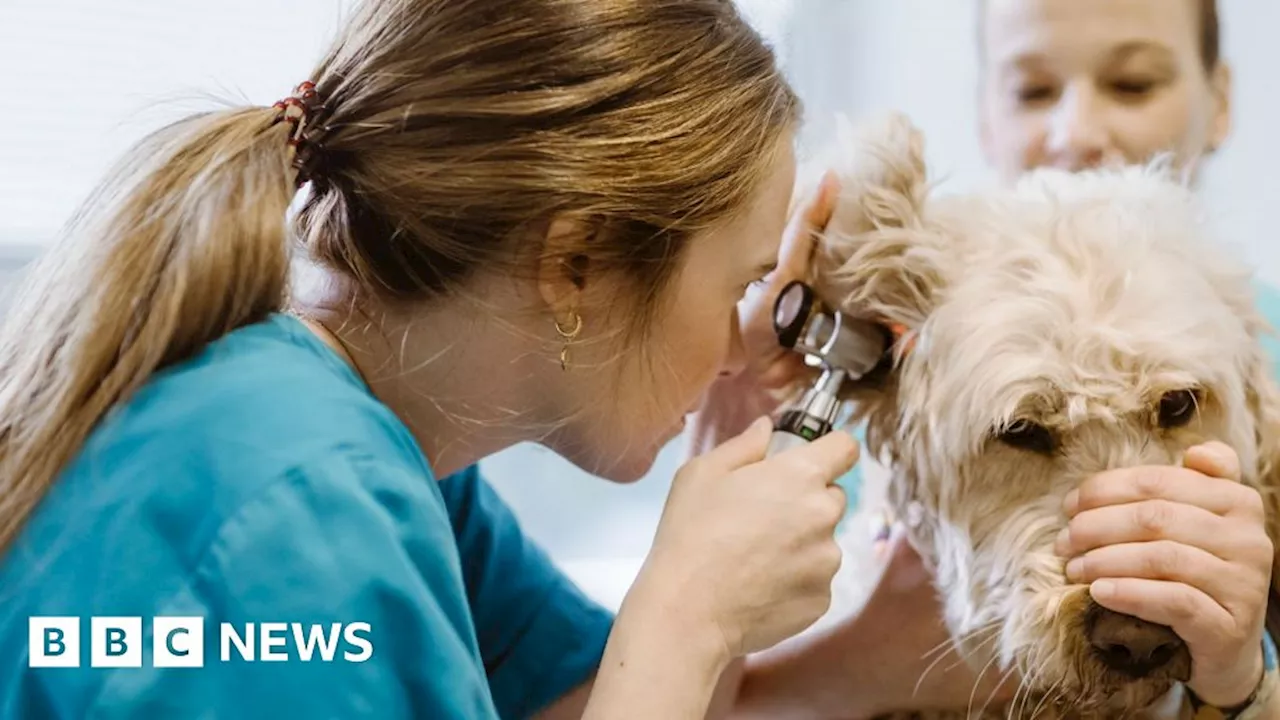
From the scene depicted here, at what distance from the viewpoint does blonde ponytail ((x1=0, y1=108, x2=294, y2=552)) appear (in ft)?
2.30

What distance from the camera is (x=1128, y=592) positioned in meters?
0.77

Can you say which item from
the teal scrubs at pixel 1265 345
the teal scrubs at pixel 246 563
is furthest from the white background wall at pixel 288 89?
the teal scrubs at pixel 246 563

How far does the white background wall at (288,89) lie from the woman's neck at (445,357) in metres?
0.61

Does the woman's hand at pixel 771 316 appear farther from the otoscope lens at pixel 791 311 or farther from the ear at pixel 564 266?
the ear at pixel 564 266

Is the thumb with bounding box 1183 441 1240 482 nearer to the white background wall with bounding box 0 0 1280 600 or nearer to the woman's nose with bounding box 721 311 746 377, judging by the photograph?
the woman's nose with bounding box 721 311 746 377

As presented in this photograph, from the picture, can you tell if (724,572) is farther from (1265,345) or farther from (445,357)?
(1265,345)

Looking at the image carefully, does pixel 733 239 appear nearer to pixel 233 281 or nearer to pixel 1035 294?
pixel 1035 294

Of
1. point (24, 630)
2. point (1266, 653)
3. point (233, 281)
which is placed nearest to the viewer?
point (24, 630)

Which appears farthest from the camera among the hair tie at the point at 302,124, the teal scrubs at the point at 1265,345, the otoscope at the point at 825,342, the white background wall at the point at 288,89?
the white background wall at the point at 288,89

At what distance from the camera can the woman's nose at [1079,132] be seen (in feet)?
4.00

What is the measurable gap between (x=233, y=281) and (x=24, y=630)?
0.22 meters

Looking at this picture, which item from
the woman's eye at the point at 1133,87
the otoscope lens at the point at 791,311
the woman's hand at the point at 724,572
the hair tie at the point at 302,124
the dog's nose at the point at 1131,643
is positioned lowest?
the dog's nose at the point at 1131,643

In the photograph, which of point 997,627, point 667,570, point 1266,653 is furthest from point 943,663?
point 667,570

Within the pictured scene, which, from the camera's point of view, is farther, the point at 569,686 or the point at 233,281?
the point at 569,686
